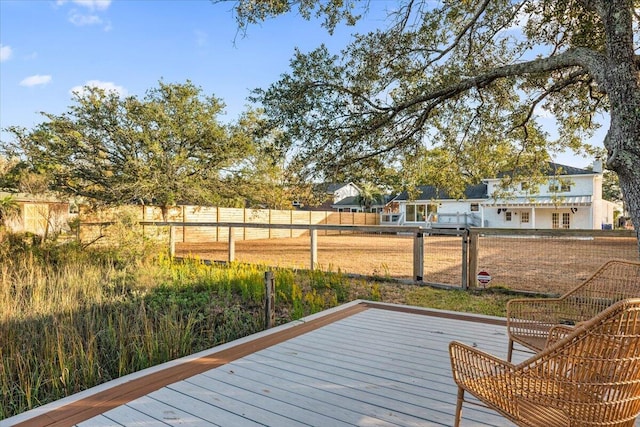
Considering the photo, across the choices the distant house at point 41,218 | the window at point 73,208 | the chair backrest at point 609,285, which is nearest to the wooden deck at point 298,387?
the chair backrest at point 609,285

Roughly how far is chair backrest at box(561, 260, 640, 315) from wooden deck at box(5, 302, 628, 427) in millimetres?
647

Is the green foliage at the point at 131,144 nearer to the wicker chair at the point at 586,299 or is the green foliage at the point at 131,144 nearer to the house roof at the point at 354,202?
the wicker chair at the point at 586,299

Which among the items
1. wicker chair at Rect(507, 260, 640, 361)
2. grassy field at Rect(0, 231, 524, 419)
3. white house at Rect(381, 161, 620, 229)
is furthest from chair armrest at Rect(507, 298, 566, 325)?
white house at Rect(381, 161, 620, 229)

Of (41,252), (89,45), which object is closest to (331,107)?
(41,252)

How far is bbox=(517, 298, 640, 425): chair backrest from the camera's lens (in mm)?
1283

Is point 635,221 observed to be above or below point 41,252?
above

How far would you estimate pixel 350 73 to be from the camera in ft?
15.9

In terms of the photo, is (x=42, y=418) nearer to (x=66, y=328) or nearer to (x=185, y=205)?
(x=66, y=328)

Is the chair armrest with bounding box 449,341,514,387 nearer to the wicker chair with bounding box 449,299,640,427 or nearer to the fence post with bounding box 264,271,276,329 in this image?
the wicker chair with bounding box 449,299,640,427

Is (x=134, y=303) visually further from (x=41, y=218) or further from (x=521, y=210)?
(x=521, y=210)

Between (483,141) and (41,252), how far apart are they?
322 inches

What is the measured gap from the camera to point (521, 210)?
22.8 m

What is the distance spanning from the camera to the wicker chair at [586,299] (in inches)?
104

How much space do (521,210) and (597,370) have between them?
24.1 metres
